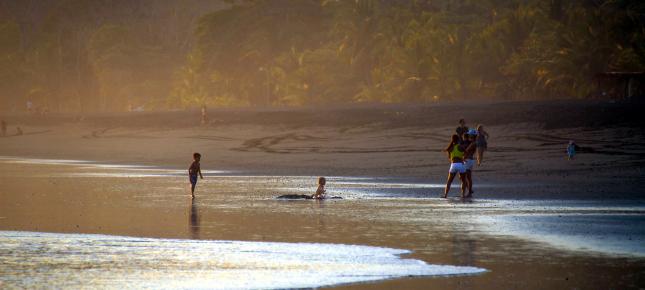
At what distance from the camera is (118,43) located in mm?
142000

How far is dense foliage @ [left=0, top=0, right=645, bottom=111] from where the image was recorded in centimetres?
6950

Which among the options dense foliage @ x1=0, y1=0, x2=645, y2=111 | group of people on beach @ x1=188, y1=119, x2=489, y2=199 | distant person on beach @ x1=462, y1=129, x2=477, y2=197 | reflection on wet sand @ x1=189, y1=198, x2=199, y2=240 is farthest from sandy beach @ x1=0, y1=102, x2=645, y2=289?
dense foliage @ x1=0, y1=0, x2=645, y2=111

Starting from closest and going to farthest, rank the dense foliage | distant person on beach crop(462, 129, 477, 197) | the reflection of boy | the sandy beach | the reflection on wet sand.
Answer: the sandy beach
the reflection on wet sand
distant person on beach crop(462, 129, 477, 197)
the reflection of boy
the dense foliage

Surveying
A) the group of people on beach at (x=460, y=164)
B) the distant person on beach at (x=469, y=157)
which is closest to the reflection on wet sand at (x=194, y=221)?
the group of people on beach at (x=460, y=164)

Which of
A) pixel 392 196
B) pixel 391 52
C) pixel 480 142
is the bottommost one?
pixel 392 196

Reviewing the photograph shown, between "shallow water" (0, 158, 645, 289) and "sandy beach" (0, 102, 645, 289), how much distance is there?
0.04m

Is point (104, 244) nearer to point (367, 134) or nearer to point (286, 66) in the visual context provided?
point (367, 134)

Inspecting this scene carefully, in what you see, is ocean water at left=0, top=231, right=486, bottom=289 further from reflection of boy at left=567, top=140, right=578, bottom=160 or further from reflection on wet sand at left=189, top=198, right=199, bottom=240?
reflection of boy at left=567, top=140, right=578, bottom=160

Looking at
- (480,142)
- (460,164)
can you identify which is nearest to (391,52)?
(480,142)

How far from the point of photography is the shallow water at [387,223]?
1301 centimetres

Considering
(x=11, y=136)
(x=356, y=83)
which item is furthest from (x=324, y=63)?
(x=11, y=136)

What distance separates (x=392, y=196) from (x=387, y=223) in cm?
659

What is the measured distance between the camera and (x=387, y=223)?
18688mm

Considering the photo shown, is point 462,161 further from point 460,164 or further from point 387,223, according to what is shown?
point 387,223
